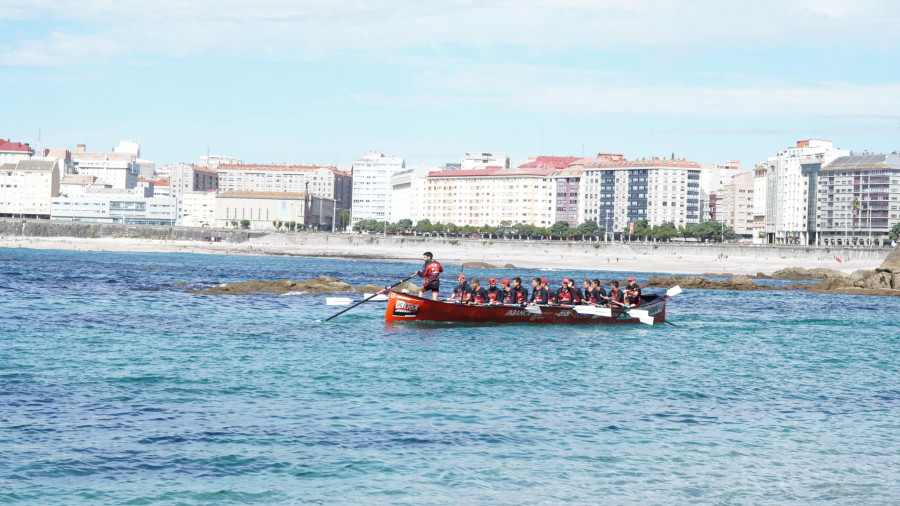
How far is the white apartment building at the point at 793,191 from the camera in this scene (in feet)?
607

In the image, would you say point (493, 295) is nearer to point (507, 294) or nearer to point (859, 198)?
point (507, 294)

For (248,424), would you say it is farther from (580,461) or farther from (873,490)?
(873,490)

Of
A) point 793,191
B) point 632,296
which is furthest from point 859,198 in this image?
point 632,296

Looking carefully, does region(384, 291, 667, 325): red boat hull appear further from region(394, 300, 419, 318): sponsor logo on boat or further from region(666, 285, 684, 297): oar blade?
region(666, 285, 684, 297): oar blade

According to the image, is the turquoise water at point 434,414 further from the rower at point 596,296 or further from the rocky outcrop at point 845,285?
the rocky outcrop at point 845,285

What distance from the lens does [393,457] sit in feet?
48.3

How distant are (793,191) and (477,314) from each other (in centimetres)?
16665

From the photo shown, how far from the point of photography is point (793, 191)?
18775 centimetres

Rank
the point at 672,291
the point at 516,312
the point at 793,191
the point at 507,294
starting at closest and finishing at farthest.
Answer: the point at 516,312, the point at 507,294, the point at 672,291, the point at 793,191

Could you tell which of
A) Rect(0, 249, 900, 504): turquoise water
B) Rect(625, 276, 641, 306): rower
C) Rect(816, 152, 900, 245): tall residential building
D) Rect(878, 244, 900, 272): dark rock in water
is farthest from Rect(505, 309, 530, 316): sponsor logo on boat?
Rect(816, 152, 900, 245): tall residential building

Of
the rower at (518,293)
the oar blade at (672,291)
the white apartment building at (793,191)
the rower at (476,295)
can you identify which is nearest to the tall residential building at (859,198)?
the white apartment building at (793,191)

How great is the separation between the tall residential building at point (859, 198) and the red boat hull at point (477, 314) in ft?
470

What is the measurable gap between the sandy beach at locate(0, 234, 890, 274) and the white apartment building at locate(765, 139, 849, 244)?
55.8 metres

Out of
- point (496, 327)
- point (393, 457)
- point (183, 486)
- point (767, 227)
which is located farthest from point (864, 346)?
point (767, 227)
